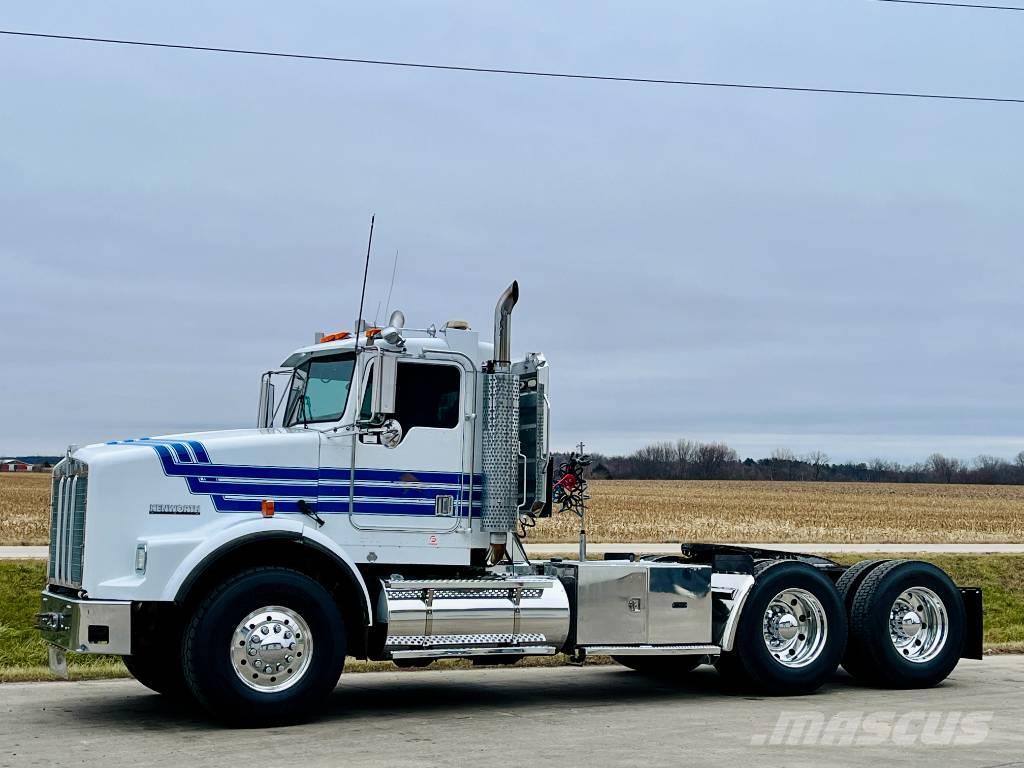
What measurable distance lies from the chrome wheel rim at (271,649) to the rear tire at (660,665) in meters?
4.56

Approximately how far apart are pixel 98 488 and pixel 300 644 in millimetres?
2116

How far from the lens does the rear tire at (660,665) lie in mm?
14648

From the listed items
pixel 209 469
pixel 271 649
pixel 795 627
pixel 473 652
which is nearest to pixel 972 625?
pixel 795 627

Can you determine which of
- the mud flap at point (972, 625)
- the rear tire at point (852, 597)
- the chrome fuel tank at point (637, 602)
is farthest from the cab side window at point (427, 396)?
the mud flap at point (972, 625)

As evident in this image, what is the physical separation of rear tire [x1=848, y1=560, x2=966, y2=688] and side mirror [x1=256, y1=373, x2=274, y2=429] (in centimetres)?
622

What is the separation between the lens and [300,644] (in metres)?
11.2

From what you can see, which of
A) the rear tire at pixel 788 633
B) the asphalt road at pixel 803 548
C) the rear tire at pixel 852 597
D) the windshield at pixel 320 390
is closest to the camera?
the windshield at pixel 320 390

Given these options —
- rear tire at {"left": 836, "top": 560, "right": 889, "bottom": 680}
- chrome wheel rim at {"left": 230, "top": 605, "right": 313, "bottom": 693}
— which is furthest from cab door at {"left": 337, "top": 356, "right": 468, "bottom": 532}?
rear tire at {"left": 836, "top": 560, "right": 889, "bottom": 680}

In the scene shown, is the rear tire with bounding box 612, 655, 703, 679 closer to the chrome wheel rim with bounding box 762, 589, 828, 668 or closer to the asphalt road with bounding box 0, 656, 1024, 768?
the asphalt road with bounding box 0, 656, 1024, 768

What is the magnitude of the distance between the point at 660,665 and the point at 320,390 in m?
5.16

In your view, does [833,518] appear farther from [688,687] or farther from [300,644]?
[300,644]

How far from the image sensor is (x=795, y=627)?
13.5 metres

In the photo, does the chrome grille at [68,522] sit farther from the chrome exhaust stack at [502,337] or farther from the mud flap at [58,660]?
the chrome exhaust stack at [502,337]

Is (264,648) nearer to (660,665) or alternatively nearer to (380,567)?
(380,567)
